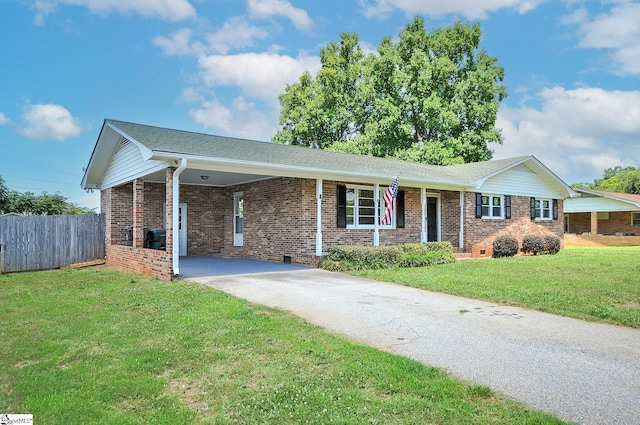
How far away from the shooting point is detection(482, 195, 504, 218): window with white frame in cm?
1872

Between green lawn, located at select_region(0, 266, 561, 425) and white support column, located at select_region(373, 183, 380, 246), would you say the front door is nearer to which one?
white support column, located at select_region(373, 183, 380, 246)

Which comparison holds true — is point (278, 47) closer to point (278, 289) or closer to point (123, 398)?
point (278, 289)

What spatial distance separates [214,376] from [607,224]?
113ft

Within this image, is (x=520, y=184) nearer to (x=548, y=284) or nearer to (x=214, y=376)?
(x=548, y=284)

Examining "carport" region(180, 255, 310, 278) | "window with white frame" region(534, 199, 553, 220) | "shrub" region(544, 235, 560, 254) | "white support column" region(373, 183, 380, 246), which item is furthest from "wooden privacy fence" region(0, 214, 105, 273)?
"window with white frame" region(534, 199, 553, 220)

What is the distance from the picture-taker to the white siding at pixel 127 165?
36.5 ft

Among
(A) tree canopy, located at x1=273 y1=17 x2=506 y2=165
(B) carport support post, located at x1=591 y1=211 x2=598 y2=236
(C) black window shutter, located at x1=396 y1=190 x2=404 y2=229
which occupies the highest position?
(A) tree canopy, located at x1=273 y1=17 x2=506 y2=165

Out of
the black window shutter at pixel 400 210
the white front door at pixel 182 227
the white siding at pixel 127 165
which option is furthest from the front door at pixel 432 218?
the white siding at pixel 127 165

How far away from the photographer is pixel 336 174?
13.2m

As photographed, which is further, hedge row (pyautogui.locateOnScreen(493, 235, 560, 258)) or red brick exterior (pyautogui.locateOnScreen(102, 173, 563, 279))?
hedge row (pyautogui.locateOnScreen(493, 235, 560, 258))

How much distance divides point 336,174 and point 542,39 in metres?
10.6

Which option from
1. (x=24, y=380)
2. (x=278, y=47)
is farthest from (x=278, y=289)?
(x=278, y=47)

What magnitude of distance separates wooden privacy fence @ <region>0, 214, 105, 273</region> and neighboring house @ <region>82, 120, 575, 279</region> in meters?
0.59

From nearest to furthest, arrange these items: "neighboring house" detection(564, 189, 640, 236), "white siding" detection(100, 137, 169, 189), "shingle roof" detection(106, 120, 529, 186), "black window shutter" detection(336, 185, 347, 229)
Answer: "shingle roof" detection(106, 120, 529, 186), "white siding" detection(100, 137, 169, 189), "black window shutter" detection(336, 185, 347, 229), "neighboring house" detection(564, 189, 640, 236)
